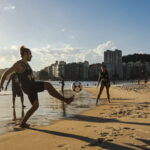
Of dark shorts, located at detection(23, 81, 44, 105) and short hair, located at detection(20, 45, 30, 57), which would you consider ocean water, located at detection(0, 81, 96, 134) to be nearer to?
dark shorts, located at detection(23, 81, 44, 105)

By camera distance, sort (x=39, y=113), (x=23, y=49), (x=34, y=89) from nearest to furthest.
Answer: (x=34, y=89), (x=23, y=49), (x=39, y=113)

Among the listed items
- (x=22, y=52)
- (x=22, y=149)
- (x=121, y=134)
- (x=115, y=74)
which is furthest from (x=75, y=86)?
(x=115, y=74)

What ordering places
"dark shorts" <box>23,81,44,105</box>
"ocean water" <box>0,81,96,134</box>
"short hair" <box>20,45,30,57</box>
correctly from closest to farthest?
"dark shorts" <box>23,81,44,105</box>
"short hair" <box>20,45,30,57</box>
"ocean water" <box>0,81,96,134</box>

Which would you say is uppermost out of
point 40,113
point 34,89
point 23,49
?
point 23,49

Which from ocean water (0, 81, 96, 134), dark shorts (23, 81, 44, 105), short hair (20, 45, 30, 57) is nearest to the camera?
dark shorts (23, 81, 44, 105)

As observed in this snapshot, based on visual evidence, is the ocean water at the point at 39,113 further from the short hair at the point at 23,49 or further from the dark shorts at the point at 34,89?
the short hair at the point at 23,49

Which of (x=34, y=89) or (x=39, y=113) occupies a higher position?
(x=34, y=89)

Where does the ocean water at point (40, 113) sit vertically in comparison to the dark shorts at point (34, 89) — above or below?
below

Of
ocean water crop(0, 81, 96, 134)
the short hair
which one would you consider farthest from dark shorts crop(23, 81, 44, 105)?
ocean water crop(0, 81, 96, 134)

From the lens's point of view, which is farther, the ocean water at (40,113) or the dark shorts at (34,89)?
the ocean water at (40,113)

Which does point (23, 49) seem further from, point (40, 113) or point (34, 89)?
point (40, 113)

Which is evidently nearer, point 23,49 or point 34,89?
point 34,89

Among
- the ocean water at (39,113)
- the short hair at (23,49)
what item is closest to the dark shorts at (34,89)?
the short hair at (23,49)

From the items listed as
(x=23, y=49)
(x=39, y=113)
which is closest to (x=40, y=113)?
(x=39, y=113)
